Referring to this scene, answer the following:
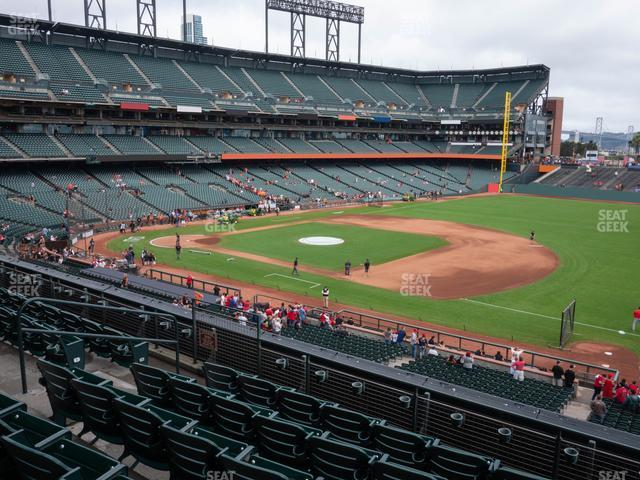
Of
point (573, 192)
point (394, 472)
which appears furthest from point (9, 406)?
point (573, 192)

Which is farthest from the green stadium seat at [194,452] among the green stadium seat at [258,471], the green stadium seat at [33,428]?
the green stadium seat at [33,428]

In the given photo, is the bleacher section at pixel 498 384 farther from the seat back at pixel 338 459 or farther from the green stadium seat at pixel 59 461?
the green stadium seat at pixel 59 461

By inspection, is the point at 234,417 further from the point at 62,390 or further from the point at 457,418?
the point at 457,418

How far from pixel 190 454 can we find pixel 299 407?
2607mm

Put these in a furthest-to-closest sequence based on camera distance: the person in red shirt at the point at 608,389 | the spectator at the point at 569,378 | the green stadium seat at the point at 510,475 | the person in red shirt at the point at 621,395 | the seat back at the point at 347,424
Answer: the spectator at the point at 569,378 → the person in red shirt at the point at 608,389 → the person in red shirt at the point at 621,395 → the seat back at the point at 347,424 → the green stadium seat at the point at 510,475

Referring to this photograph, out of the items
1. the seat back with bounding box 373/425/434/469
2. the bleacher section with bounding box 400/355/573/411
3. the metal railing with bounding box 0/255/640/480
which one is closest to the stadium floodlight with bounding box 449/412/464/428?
the metal railing with bounding box 0/255/640/480

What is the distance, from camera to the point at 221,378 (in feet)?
30.0

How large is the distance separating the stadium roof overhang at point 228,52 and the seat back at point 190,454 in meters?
73.6

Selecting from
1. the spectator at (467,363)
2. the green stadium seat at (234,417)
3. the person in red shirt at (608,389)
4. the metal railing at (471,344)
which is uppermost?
the green stadium seat at (234,417)

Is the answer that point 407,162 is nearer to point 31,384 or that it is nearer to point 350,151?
point 350,151

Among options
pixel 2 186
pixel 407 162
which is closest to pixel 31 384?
pixel 2 186

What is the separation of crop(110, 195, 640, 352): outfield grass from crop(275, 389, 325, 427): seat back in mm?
19499

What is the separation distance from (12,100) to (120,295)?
53686 mm

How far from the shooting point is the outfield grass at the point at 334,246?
134 ft
